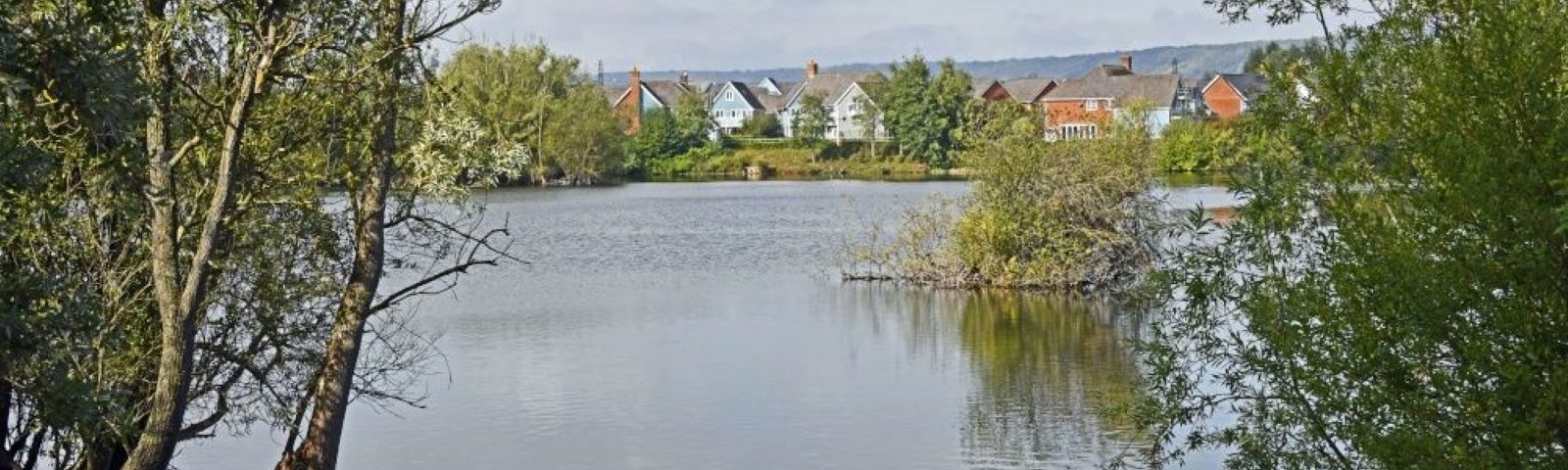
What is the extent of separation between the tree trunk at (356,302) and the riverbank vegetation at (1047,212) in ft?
59.0

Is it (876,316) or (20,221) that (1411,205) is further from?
(876,316)

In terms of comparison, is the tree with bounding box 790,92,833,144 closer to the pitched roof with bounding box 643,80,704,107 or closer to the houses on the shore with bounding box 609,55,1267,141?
the houses on the shore with bounding box 609,55,1267,141

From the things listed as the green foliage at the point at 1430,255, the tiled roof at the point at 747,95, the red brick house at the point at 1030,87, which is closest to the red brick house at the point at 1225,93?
the red brick house at the point at 1030,87

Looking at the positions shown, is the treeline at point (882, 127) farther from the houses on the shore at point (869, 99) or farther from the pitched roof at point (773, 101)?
the pitched roof at point (773, 101)

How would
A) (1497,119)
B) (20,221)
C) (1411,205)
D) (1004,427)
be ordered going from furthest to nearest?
(1004,427)
(20,221)
(1411,205)
(1497,119)

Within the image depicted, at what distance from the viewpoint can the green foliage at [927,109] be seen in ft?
274

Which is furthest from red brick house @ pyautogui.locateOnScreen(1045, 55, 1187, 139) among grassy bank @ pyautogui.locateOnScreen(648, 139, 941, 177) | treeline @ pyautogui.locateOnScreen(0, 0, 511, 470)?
treeline @ pyautogui.locateOnScreen(0, 0, 511, 470)

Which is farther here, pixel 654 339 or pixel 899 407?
pixel 654 339

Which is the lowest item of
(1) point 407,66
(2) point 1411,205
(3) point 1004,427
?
(3) point 1004,427

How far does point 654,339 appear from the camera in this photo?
26.7 metres

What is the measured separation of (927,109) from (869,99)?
1257 centimetres

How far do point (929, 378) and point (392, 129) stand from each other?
454 inches

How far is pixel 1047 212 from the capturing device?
30.9 m

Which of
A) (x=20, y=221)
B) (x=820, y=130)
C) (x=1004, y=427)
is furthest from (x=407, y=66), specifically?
(x=820, y=130)
